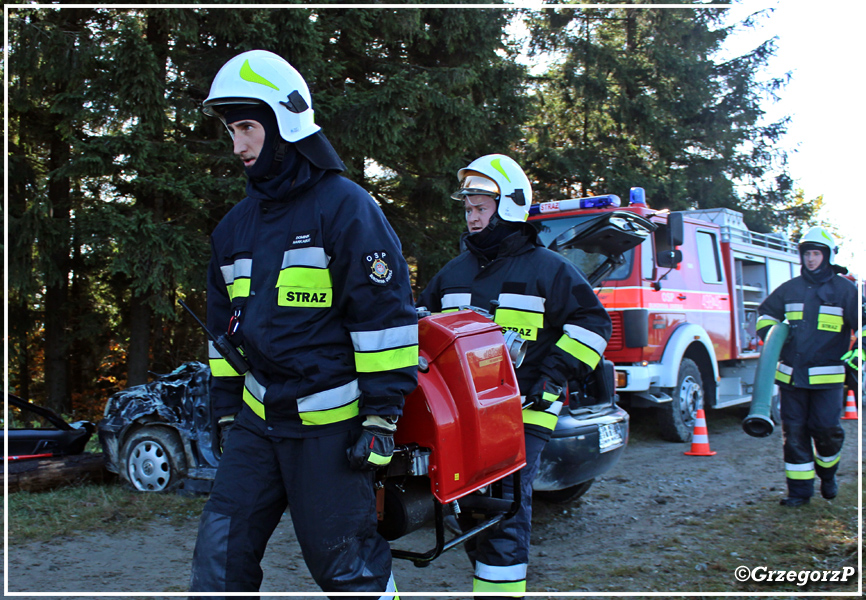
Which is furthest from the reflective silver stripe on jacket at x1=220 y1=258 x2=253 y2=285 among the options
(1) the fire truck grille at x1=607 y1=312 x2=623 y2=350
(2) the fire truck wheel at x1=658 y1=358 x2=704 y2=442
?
(2) the fire truck wheel at x1=658 y1=358 x2=704 y2=442

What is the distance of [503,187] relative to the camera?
359 centimetres

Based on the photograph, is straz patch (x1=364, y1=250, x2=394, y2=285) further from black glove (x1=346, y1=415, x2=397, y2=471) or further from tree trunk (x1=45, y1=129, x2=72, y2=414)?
tree trunk (x1=45, y1=129, x2=72, y2=414)

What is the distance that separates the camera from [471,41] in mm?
10820

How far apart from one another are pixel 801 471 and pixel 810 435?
36cm

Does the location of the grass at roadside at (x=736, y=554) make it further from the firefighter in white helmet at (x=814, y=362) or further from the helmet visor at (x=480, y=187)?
the helmet visor at (x=480, y=187)

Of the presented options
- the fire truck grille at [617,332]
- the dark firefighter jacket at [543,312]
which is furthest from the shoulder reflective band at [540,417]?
the fire truck grille at [617,332]

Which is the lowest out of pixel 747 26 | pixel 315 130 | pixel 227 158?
pixel 315 130

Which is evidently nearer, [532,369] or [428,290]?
[532,369]

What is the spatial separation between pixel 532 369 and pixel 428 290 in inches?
28.7

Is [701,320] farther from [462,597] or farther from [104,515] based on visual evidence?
[104,515]

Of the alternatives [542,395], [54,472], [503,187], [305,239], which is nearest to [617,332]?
[503,187]

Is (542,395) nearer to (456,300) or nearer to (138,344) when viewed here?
(456,300)

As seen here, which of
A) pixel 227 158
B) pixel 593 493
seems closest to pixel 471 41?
pixel 227 158

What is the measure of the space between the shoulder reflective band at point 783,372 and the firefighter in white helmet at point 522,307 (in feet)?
10.3
